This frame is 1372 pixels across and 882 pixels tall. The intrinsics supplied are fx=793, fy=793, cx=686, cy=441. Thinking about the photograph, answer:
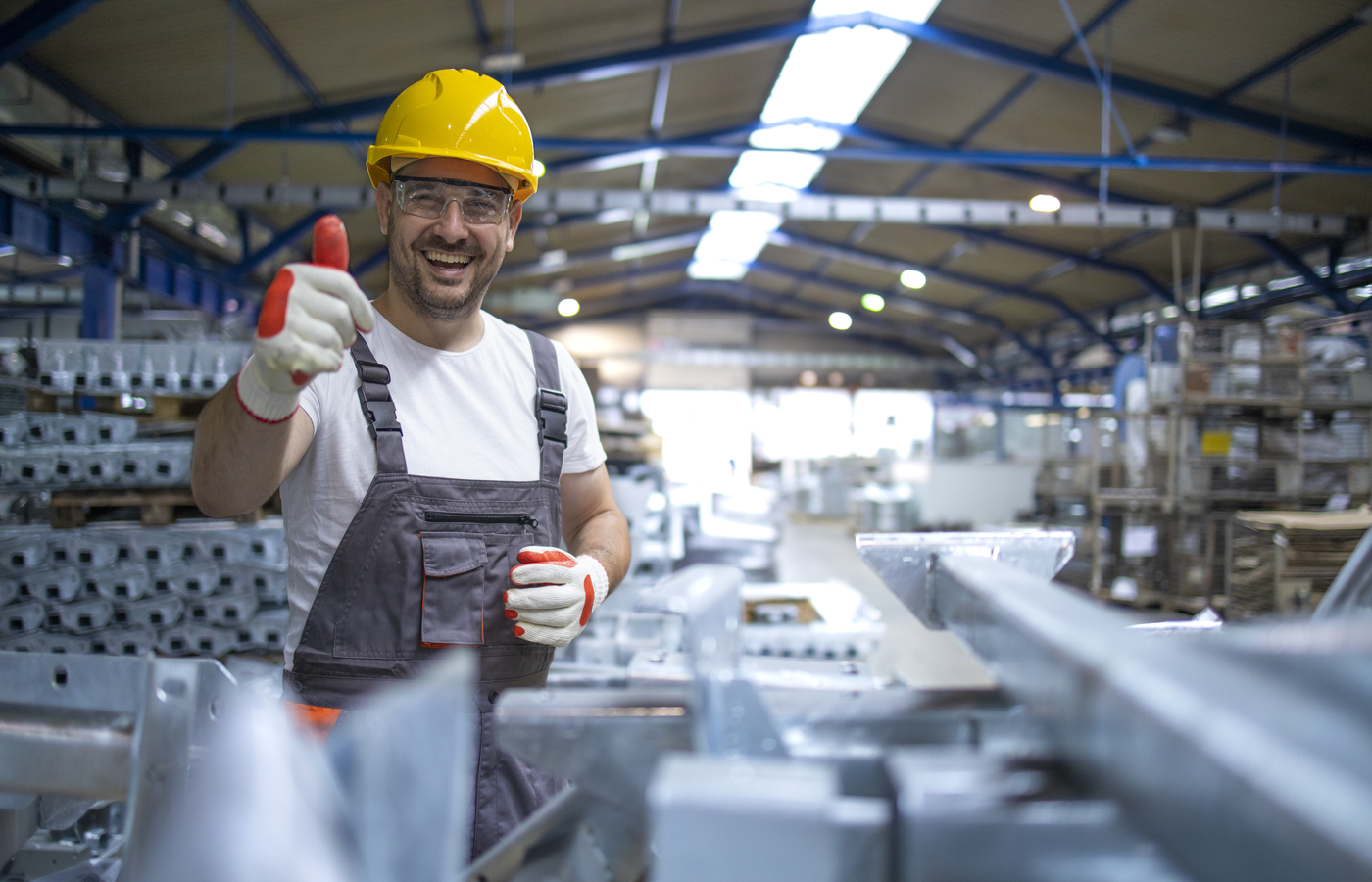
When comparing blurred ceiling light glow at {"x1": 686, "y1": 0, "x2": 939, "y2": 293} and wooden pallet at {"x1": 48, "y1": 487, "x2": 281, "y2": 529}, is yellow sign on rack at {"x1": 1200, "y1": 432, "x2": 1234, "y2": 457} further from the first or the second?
wooden pallet at {"x1": 48, "y1": 487, "x2": 281, "y2": 529}

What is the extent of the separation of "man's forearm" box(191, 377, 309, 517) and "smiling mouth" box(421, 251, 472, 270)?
0.40 m

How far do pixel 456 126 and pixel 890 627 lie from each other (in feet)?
21.1

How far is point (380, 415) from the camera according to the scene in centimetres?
148

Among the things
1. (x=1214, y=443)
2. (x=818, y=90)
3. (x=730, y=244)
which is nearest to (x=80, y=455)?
(x=818, y=90)

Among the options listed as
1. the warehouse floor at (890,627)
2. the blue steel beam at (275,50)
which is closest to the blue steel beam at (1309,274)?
the warehouse floor at (890,627)

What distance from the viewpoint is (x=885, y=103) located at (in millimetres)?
9211

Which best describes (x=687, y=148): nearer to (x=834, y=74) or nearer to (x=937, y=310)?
(x=834, y=74)

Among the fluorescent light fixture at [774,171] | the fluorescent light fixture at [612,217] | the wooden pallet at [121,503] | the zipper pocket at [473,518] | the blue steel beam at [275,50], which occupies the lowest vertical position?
the wooden pallet at [121,503]

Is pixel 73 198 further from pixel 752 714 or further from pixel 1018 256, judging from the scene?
pixel 1018 256

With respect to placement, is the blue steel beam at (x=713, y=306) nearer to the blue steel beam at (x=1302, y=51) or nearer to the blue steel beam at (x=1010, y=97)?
the blue steel beam at (x=1010, y=97)

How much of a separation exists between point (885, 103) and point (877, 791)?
9767 mm

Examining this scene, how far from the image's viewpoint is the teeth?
5.19 feet

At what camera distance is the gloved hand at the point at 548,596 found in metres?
1.43

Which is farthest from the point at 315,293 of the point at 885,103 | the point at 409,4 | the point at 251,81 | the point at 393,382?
the point at 885,103
